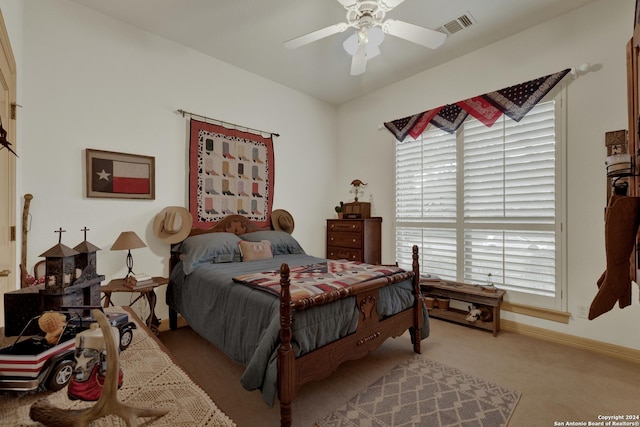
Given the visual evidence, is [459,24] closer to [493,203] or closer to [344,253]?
[493,203]

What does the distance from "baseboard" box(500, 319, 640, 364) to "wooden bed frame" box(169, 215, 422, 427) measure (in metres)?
1.24

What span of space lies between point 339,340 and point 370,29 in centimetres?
243

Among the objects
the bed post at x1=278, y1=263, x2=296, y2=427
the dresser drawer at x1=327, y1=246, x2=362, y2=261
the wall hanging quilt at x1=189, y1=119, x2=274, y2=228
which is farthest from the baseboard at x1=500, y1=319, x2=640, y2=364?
the wall hanging quilt at x1=189, y1=119, x2=274, y2=228

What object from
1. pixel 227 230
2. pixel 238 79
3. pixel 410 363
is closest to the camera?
pixel 410 363

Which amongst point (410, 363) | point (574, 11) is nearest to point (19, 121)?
point (410, 363)

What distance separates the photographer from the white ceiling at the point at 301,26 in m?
2.60

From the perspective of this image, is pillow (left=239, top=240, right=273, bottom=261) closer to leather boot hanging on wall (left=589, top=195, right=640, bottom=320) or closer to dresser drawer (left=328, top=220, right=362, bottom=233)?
dresser drawer (left=328, top=220, right=362, bottom=233)

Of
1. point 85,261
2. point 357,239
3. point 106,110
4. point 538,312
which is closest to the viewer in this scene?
point 85,261

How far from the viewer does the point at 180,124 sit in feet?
10.6

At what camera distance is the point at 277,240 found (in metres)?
3.59

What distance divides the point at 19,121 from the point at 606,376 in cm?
484

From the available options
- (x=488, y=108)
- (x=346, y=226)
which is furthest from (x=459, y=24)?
(x=346, y=226)

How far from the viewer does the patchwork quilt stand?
74.2 inches

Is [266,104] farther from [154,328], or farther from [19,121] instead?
[154,328]
